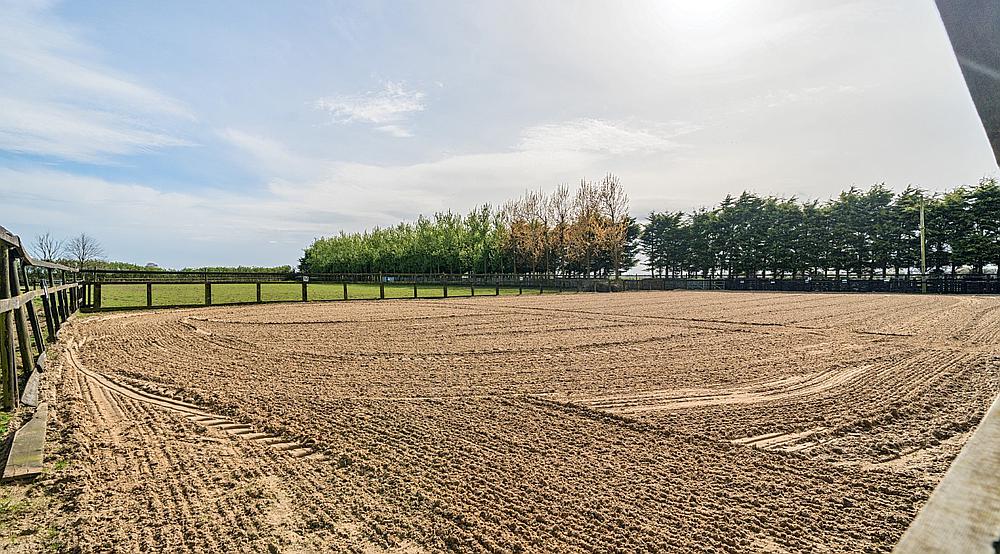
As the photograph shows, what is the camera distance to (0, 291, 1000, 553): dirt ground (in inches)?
111

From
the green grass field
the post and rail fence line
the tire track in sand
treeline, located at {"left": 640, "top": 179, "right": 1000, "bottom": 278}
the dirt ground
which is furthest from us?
treeline, located at {"left": 640, "top": 179, "right": 1000, "bottom": 278}

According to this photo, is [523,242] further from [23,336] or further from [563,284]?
[23,336]

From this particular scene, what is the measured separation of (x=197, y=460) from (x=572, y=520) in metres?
2.80

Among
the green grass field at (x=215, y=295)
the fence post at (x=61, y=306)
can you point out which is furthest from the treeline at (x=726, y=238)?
the fence post at (x=61, y=306)

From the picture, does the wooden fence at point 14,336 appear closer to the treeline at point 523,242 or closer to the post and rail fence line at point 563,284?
the post and rail fence line at point 563,284

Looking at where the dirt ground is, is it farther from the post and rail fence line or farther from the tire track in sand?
the post and rail fence line

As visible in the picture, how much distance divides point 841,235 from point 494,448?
50.5 meters

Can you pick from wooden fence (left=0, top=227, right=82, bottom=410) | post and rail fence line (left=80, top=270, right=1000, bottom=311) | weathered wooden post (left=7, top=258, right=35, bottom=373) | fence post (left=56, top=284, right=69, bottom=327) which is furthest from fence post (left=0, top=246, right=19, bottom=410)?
post and rail fence line (left=80, top=270, right=1000, bottom=311)

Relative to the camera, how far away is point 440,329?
11875 millimetres

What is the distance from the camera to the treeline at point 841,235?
37062 millimetres

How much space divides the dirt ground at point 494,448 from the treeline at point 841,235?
1549 inches

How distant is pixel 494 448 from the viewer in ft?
13.2

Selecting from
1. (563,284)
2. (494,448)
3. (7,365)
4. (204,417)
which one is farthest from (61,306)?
(563,284)

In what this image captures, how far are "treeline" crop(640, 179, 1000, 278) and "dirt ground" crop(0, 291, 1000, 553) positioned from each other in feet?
129
